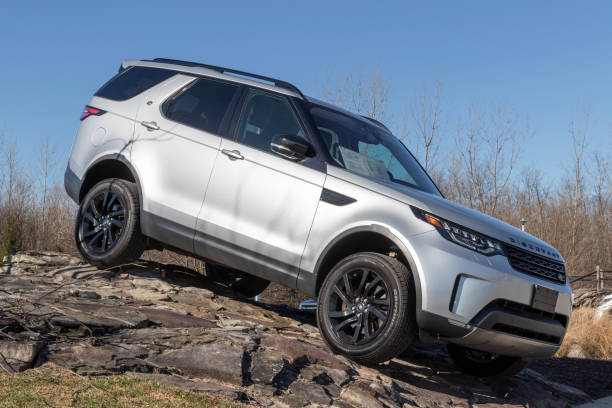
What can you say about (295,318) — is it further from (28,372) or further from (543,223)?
(543,223)

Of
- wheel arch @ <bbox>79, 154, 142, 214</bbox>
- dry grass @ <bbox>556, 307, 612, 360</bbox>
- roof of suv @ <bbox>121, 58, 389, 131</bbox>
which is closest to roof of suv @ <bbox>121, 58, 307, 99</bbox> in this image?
roof of suv @ <bbox>121, 58, 389, 131</bbox>

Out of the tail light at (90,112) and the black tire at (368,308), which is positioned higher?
the tail light at (90,112)

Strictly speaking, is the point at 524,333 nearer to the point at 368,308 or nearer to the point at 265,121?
the point at 368,308

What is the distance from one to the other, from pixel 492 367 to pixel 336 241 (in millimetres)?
2325

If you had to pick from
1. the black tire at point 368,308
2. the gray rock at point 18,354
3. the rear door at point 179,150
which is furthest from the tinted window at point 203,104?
the gray rock at point 18,354

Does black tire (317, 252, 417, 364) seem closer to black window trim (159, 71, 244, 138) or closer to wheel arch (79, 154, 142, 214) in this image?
black window trim (159, 71, 244, 138)

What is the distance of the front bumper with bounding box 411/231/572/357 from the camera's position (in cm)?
453

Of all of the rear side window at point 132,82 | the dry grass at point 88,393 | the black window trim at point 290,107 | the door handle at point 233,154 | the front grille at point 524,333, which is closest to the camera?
the dry grass at point 88,393

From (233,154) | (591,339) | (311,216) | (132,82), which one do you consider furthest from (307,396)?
(591,339)

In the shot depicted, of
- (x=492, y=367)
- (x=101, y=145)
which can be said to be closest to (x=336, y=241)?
(x=492, y=367)

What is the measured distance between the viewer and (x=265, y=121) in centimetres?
581

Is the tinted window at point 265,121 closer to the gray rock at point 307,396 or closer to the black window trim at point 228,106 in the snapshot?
the black window trim at point 228,106

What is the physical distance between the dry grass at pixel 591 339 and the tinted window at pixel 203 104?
7.75 metres

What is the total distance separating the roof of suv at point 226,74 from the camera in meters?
5.92
